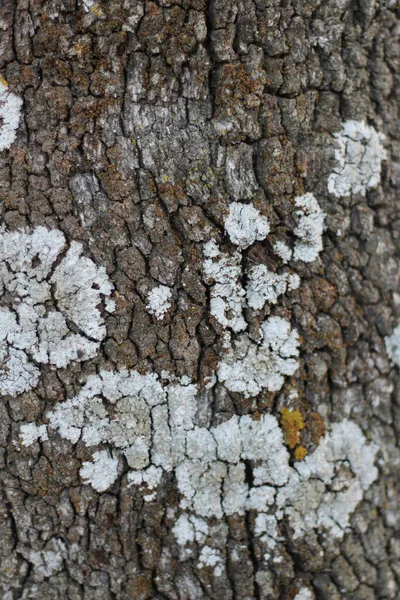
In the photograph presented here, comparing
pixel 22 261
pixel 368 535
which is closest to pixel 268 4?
pixel 22 261

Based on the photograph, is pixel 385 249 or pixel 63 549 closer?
pixel 63 549

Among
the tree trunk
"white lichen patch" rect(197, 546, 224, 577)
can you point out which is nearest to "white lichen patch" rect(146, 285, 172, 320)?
the tree trunk

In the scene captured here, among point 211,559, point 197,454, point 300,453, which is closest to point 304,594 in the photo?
point 211,559

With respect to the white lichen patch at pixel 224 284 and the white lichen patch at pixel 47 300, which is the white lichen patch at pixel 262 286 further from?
the white lichen patch at pixel 47 300

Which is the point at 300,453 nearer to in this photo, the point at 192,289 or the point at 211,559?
the point at 211,559

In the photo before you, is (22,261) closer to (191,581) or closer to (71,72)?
(71,72)

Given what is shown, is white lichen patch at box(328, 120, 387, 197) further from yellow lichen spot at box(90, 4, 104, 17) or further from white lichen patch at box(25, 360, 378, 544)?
yellow lichen spot at box(90, 4, 104, 17)
